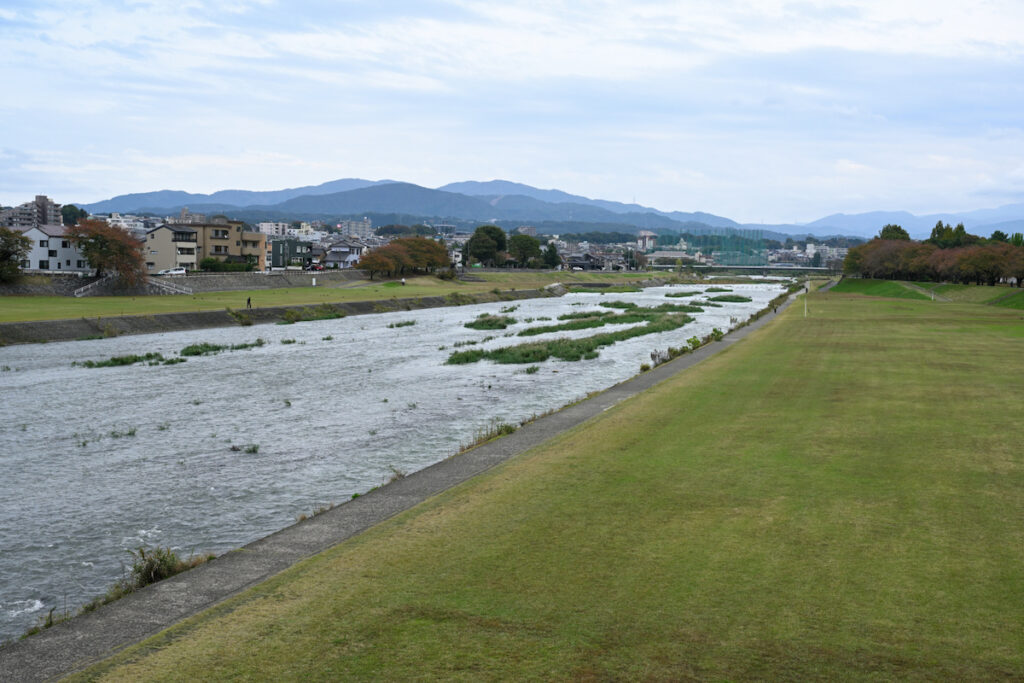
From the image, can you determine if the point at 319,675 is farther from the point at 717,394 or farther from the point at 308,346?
the point at 308,346

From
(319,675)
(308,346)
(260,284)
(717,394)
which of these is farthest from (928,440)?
(260,284)

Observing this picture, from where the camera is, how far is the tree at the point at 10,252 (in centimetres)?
5306

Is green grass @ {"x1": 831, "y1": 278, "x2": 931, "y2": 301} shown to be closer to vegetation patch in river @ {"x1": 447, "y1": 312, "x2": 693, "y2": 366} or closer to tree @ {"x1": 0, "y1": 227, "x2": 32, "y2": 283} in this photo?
vegetation patch in river @ {"x1": 447, "y1": 312, "x2": 693, "y2": 366}

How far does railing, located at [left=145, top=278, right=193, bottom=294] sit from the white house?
393 inches

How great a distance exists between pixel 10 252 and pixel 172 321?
18.9 metres

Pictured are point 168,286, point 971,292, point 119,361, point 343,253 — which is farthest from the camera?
point 343,253

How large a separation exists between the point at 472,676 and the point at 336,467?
961 centimetres

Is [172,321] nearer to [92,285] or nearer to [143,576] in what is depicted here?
[92,285]

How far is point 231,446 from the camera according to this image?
16.8 metres

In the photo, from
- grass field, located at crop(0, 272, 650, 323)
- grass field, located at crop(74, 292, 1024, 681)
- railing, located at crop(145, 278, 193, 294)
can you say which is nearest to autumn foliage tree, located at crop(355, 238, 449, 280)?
grass field, located at crop(0, 272, 650, 323)

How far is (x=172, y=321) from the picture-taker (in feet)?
148

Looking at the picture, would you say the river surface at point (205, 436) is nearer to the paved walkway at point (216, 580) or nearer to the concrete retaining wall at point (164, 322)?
the paved walkway at point (216, 580)

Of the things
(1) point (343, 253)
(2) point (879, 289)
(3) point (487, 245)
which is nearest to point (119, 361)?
(2) point (879, 289)

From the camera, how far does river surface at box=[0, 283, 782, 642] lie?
10969mm
